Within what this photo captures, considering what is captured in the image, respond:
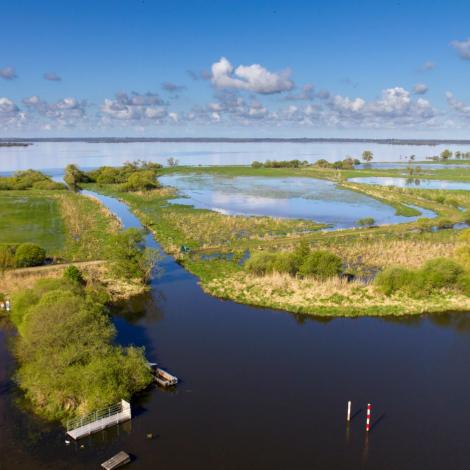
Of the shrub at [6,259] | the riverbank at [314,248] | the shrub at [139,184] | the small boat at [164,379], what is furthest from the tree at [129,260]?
the shrub at [139,184]

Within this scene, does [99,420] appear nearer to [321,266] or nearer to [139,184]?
[321,266]

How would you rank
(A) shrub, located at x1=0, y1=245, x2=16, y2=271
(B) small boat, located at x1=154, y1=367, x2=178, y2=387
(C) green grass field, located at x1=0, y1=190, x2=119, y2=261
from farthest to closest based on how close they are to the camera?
(C) green grass field, located at x1=0, y1=190, x2=119, y2=261
(A) shrub, located at x1=0, y1=245, x2=16, y2=271
(B) small boat, located at x1=154, y1=367, x2=178, y2=387

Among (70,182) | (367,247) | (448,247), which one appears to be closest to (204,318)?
(367,247)

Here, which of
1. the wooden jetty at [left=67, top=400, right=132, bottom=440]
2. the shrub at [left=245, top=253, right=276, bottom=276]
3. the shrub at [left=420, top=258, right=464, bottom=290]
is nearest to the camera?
the wooden jetty at [left=67, top=400, right=132, bottom=440]

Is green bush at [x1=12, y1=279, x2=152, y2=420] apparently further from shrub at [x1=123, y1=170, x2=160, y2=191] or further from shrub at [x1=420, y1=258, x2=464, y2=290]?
shrub at [x1=123, y1=170, x2=160, y2=191]

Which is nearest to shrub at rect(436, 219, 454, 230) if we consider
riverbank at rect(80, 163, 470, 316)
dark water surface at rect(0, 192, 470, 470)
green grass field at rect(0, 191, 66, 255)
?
riverbank at rect(80, 163, 470, 316)

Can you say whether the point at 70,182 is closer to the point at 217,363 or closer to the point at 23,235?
the point at 23,235

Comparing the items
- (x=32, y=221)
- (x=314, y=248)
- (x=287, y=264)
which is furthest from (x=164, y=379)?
(x=32, y=221)

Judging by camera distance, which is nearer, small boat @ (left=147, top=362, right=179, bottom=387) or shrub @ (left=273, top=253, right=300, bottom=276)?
small boat @ (left=147, top=362, right=179, bottom=387)
